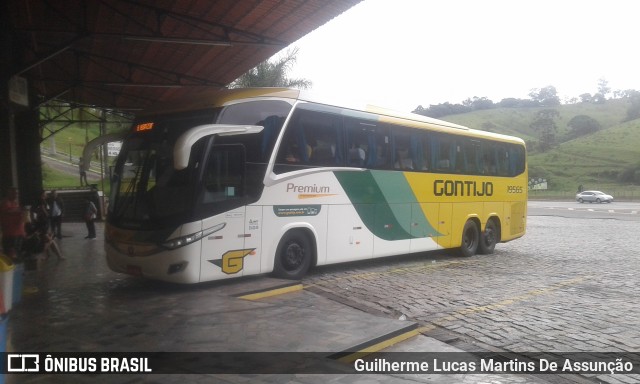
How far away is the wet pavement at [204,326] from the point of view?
5.73m

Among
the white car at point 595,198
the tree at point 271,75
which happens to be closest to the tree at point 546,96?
the white car at point 595,198

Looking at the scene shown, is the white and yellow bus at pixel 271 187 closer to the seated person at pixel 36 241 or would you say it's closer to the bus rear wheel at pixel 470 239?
the bus rear wheel at pixel 470 239

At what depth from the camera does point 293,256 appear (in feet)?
35.6

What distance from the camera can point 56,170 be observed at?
51.1 m

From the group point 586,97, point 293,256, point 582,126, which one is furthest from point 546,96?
point 293,256

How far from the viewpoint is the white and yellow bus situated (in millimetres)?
9047

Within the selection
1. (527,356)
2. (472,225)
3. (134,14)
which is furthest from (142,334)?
(472,225)

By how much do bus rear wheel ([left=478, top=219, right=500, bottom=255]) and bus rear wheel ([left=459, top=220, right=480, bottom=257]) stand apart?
0.24 m

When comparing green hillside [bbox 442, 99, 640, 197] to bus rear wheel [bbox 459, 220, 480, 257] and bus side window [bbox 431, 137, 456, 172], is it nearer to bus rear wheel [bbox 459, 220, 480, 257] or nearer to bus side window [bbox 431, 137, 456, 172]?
bus rear wheel [bbox 459, 220, 480, 257]

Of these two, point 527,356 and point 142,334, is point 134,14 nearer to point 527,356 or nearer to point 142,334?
point 142,334

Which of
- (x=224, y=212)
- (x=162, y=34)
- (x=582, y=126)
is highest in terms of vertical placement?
(x=582, y=126)

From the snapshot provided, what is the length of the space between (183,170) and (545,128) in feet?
339

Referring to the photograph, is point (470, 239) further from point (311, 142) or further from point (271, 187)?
point (271, 187)

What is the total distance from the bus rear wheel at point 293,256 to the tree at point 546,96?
483 feet
